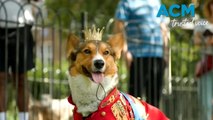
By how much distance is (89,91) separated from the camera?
6.09 metres

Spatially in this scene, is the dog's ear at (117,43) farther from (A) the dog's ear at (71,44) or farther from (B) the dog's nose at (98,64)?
(B) the dog's nose at (98,64)

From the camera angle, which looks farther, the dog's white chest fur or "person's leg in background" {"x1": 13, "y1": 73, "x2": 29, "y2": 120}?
"person's leg in background" {"x1": 13, "y1": 73, "x2": 29, "y2": 120}

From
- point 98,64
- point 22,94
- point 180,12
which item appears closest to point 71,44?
point 98,64

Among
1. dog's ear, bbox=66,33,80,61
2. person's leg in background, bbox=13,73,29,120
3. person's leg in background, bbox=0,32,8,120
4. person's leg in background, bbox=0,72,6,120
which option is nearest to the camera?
dog's ear, bbox=66,33,80,61

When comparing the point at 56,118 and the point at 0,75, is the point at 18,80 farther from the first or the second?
the point at 56,118

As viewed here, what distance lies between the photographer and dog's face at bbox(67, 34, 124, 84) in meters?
5.98

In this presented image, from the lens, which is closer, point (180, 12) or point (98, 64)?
point (98, 64)

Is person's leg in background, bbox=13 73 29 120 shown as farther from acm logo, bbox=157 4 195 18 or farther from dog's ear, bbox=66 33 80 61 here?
acm logo, bbox=157 4 195 18

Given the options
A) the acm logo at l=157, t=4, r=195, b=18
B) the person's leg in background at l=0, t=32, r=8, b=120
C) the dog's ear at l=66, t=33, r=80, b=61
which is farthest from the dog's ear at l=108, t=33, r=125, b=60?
the person's leg in background at l=0, t=32, r=8, b=120

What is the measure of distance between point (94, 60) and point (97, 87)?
264 millimetres

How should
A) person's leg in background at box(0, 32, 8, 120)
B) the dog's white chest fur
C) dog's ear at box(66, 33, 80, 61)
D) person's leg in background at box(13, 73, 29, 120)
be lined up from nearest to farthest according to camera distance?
the dog's white chest fur
dog's ear at box(66, 33, 80, 61)
person's leg in background at box(0, 32, 8, 120)
person's leg in background at box(13, 73, 29, 120)

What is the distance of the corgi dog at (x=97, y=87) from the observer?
5.98m

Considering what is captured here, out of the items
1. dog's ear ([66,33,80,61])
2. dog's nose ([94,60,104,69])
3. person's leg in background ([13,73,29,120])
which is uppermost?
dog's ear ([66,33,80,61])

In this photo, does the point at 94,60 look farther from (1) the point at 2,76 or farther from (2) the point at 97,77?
(1) the point at 2,76
